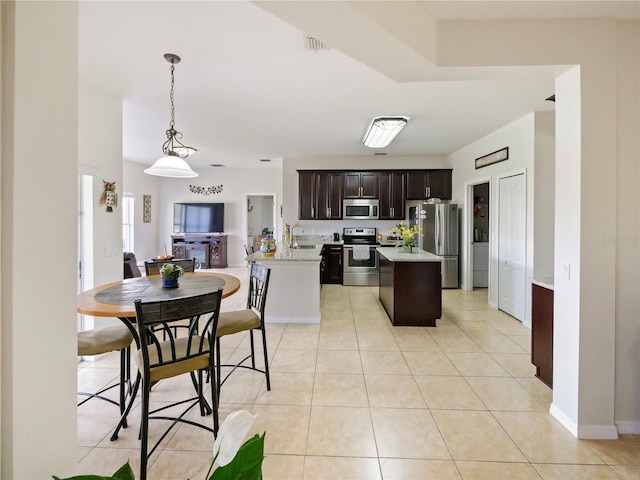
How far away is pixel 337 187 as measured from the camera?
6566mm

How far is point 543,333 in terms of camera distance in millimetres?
2582

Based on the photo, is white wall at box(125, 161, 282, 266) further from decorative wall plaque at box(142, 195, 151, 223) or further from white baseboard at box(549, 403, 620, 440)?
white baseboard at box(549, 403, 620, 440)

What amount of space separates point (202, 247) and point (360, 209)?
14.7ft

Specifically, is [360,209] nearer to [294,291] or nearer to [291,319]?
[294,291]

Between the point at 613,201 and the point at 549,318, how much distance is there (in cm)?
103

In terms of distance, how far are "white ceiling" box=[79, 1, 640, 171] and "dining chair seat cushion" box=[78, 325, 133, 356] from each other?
83.4 inches

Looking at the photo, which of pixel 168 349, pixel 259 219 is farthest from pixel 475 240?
pixel 259 219

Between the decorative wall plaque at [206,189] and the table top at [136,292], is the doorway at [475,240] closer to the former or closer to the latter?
the table top at [136,292]

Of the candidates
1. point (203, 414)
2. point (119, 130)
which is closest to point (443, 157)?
point (119, 130)

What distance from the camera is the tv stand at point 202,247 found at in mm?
8352

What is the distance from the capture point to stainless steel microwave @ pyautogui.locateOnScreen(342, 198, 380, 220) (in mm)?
6566

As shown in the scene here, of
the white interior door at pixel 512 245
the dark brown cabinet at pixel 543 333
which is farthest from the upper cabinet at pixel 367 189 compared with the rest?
the dark brown cabinet at pixel 543 333

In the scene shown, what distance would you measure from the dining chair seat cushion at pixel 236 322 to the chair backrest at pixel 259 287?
12 cm

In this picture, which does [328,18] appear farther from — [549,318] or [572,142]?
[549,318]
